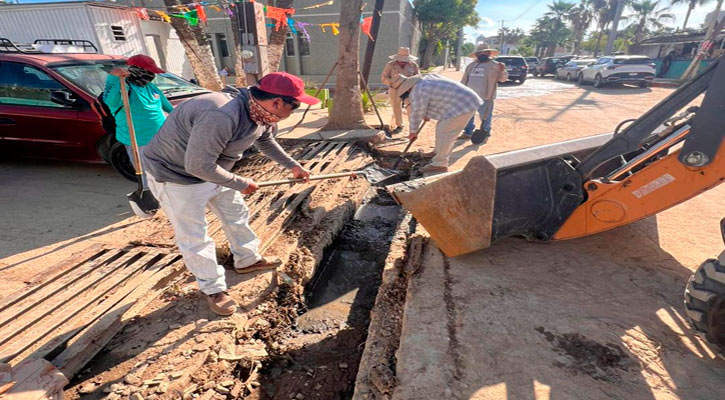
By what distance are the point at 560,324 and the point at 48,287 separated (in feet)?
11.3

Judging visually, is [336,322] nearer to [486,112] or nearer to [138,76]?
[138,76]

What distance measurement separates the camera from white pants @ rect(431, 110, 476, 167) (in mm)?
4270

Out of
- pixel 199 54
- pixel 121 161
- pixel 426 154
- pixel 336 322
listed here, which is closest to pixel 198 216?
pixel 336 322

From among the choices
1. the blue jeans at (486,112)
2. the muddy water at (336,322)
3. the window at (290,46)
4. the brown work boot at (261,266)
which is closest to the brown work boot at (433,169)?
the muddy water at (336,322)

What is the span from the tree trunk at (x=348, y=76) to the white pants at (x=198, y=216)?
15.6 ft

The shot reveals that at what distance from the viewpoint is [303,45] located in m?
17.2

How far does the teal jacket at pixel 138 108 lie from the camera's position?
3172 millimetres

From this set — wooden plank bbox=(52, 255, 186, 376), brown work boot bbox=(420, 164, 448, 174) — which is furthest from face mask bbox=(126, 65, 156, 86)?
brown work boot bbox=(420, 164, 448, 174)

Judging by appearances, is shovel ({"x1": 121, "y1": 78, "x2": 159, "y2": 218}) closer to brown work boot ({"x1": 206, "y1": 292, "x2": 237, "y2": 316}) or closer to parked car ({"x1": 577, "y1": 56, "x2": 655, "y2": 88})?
brown work boot ({"x1": 206, "y1": 292, "x2": 237, "y2": 316})

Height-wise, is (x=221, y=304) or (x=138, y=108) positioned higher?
(x=138, y=108)

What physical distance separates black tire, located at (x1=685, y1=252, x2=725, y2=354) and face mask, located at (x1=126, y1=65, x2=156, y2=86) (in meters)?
4.21

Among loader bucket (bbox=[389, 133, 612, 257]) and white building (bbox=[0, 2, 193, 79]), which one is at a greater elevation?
white building (bbox=[0, 2, 193, 79])

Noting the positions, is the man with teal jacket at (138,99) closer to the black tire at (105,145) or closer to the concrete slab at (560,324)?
the black tire at (105,145)

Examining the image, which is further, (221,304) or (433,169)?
(433,169)
